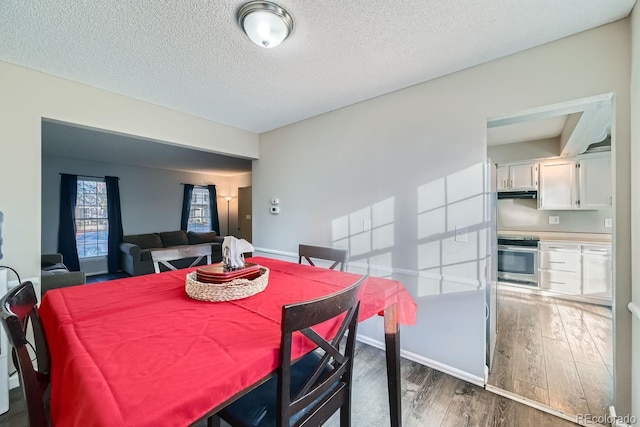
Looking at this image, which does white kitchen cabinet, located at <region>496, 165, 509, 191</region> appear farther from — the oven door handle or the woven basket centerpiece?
the woven basket centerpiece

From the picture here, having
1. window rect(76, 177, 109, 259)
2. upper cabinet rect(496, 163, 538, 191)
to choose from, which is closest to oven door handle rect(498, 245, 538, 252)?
upper cabinet rect(496, 163, 538, 191)

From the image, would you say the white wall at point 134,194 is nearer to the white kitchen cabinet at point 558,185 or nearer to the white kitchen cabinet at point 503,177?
the white kitchen cabinet at point 503,177

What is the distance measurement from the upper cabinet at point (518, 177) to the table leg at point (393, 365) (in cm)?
398

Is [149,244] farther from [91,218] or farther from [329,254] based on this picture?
[329,254]

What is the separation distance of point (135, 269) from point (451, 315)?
19.3ft

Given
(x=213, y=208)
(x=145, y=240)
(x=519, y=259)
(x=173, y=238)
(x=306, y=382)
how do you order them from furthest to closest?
(x=213, y=208) < (x=173, y=238) < (x=145, y=240) < (x=519, y=259) < (x=306, y=382)

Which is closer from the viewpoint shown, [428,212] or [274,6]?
[274,6]

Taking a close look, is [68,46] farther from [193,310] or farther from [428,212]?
[428,212]

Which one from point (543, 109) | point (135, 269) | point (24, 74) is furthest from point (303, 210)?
point (135, 269)

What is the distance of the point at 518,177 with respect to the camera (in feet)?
13.8

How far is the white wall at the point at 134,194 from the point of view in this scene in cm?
516

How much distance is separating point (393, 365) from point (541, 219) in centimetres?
427

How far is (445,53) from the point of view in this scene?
1821 millimetres

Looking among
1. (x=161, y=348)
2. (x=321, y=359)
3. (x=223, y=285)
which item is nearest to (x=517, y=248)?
(x=321, y=359)
